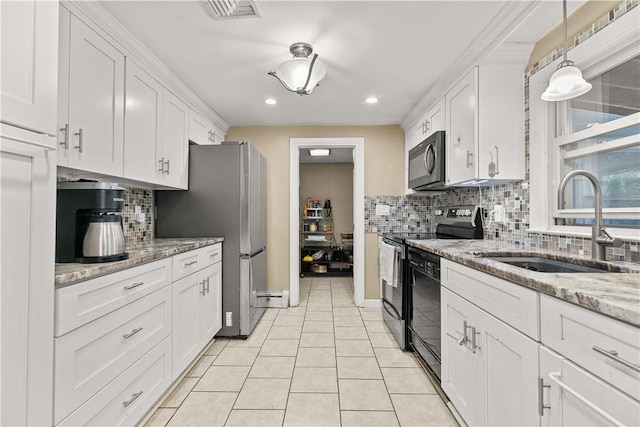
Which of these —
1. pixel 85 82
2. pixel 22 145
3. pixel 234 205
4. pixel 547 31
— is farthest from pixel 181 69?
pixel 547 31

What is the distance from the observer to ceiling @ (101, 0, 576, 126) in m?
1.62

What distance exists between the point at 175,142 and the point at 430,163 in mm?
2249

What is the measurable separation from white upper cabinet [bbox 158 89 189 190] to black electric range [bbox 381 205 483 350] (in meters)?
2.02

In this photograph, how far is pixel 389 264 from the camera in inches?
106

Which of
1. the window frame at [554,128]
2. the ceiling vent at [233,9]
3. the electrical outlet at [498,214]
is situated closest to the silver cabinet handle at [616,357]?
the window frame at [554,128]

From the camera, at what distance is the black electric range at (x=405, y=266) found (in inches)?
93.9

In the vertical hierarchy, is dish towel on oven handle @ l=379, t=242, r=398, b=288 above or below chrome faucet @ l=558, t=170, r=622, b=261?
below

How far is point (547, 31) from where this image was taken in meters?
1.74

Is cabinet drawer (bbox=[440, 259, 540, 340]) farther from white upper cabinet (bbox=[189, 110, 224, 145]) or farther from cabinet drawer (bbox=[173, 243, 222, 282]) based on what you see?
white upper cabinet (bbox=[189, 110, 224, 145])

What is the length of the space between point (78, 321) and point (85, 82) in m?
1.23

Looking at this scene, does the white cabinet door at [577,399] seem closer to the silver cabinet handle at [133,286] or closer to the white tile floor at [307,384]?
the white tile floor at [307,384]

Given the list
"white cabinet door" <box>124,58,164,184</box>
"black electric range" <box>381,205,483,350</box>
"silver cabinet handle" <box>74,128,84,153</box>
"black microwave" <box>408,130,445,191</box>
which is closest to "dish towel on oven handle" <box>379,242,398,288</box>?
"black electric range" <box>381,205,483,350</box>

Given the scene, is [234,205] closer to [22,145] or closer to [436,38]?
Answer: [22,145]

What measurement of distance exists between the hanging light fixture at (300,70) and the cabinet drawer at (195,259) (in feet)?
4.63
